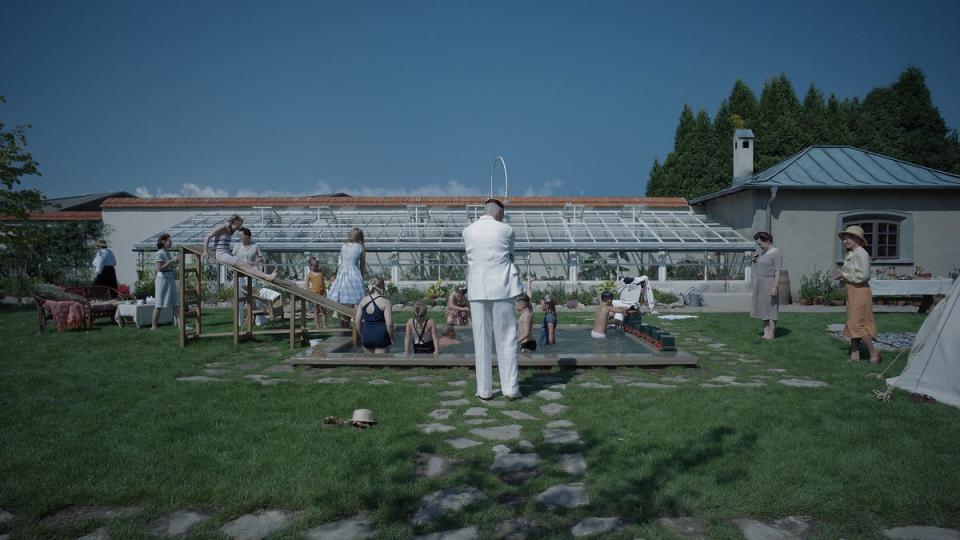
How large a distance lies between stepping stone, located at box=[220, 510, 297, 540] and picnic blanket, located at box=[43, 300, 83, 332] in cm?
1006

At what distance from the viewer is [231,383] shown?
21.2 feet

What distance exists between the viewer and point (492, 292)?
5496 millimetres

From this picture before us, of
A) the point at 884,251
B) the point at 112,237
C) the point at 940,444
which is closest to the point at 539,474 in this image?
the point at 940,444

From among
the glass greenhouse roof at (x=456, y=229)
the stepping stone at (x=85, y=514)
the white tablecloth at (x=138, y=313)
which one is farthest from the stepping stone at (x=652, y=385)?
the glass greenhouse roof at (x=456, y=229)

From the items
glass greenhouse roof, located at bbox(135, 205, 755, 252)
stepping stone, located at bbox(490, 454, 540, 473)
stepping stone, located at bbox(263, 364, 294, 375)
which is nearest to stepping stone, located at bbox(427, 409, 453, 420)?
stepping stone, located at bbox(490, 454, 540, 473)

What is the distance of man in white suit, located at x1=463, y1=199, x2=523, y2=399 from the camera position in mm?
5520

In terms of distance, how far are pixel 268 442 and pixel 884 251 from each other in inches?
801

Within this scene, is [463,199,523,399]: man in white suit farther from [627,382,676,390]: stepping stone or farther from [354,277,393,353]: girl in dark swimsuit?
[354,277,393,353]: girl in dark swimsuit

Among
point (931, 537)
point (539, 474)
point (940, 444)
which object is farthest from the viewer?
point (940, 444)

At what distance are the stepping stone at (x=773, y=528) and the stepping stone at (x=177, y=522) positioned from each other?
9.25 feet

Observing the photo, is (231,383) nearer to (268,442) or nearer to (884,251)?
(268,442)

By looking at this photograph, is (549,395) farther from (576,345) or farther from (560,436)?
(576,345)

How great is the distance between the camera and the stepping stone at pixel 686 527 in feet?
9.75

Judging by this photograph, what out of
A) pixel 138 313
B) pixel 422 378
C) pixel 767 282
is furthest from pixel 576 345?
pixel 138 313
